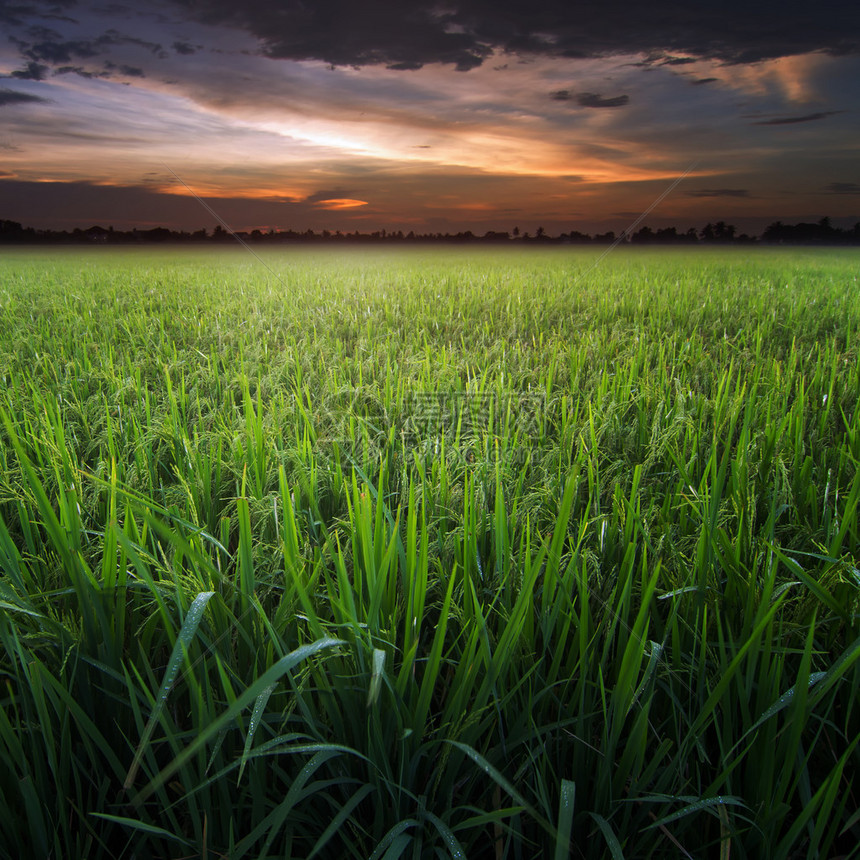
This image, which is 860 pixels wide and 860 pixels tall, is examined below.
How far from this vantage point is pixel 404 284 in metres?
7.25

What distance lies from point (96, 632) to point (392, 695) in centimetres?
62

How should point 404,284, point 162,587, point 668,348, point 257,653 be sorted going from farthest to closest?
point 404,284, point 668,348, point 162,587, point 257,653

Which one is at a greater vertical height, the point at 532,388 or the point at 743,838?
the point at 532,388

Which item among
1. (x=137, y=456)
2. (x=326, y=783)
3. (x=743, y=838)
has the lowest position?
(x=743, y=838)

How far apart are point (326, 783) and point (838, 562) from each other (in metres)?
0.99

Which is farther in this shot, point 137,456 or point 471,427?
point 471,427

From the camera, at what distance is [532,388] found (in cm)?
287

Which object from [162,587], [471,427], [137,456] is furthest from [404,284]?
[162,587]

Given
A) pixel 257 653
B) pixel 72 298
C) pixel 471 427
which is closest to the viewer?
pixel 257 653

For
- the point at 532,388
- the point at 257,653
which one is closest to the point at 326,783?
the point at 257,653

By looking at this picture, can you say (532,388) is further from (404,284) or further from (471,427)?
(404,284)

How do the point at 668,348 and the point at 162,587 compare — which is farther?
the point at 668,348

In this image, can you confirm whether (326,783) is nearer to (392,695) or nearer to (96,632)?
(392,695)

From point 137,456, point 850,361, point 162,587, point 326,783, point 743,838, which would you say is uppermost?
point 850,361
